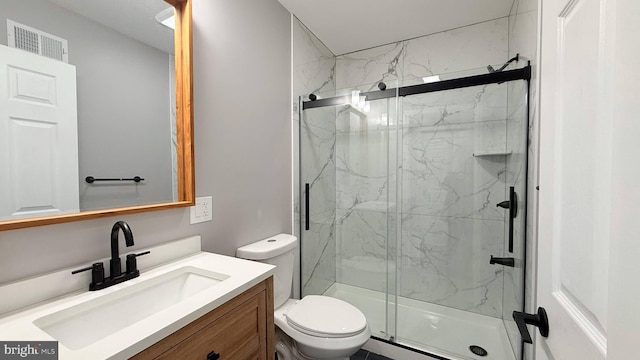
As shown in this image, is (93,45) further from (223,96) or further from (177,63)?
(223,96)

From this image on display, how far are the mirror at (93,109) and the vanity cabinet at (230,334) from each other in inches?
21.4

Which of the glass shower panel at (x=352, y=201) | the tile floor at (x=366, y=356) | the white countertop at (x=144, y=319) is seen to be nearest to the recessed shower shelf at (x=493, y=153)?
the glass shower panel at (x=352, y=201)

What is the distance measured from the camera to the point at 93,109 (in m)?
0.96

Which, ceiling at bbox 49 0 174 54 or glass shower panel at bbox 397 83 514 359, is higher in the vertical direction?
ceiling at bbox 49 0 174 54

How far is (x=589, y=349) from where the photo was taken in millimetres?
440

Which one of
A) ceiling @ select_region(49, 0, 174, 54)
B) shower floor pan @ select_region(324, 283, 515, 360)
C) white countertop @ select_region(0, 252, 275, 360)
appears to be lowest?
shower floor pan @ select_region(324, 283, 515, 360)

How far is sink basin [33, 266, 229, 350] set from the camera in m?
0.75

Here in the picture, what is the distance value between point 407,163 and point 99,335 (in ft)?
7.22

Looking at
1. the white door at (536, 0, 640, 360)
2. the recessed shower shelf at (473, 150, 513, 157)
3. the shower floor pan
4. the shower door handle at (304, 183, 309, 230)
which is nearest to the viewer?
the white door at (536, 0, 640, 360)

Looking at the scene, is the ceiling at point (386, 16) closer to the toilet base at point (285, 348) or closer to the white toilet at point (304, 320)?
the white toilet at point (304, 320)

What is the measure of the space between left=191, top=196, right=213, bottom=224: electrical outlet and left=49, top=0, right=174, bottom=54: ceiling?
0.72m

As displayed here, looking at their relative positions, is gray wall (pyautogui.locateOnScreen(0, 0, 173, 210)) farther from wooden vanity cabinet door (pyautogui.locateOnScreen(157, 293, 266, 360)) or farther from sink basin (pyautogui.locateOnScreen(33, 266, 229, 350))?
wooden vanity cabinet door (pyautogui.locateOnScreen(157, 293, 266, 360))

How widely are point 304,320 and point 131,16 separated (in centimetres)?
169

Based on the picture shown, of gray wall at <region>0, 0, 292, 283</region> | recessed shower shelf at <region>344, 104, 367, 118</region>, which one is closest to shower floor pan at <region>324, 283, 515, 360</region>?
gray wall at <region>0, 0, 292, 283</region>
